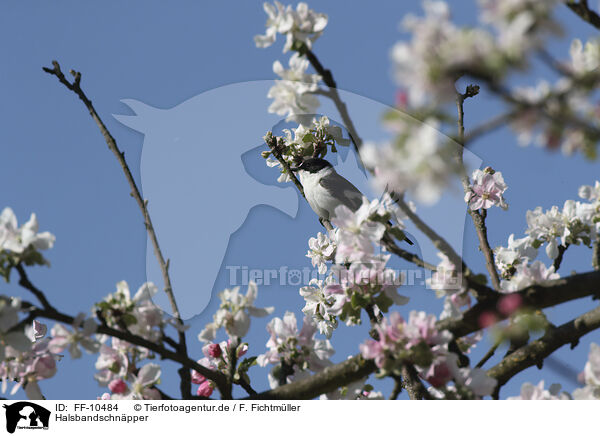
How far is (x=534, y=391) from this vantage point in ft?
7.41

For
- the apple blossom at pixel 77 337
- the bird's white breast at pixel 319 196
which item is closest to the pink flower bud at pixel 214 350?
the apple blossom at pixel 77 337

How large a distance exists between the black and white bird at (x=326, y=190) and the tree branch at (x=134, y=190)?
94.5 inches

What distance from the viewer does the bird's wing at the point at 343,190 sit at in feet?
16.6

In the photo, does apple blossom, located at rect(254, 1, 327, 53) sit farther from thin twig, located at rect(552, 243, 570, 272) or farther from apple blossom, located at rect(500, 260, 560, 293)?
thin twig, located at rect(552, 243, 570, 272)

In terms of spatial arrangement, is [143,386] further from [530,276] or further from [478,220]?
[478,220]

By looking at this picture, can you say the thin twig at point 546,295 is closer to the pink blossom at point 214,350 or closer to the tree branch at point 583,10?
the tree branch at point 583,10

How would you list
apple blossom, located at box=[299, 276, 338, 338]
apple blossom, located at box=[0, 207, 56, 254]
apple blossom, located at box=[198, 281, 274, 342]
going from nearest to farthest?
apple blossom, located at box=[0, 207, 56, 254]
apple blossom, located at box=[198, 281, 274, 342]
apple blossom, located at box=[299, 276, 338, 338]

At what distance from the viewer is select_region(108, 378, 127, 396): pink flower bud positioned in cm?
228

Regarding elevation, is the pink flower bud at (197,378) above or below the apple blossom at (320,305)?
below

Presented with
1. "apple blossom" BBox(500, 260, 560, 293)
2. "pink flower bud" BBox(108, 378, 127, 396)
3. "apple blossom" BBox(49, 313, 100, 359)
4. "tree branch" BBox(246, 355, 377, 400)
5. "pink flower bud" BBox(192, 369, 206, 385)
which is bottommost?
"tree branch" BBox(246, 355, 377, 400)

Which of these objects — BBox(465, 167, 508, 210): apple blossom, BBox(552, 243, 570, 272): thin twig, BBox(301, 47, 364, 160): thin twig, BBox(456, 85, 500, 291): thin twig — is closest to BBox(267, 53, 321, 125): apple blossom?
BBox(301, 47, 364, 160): thin twig

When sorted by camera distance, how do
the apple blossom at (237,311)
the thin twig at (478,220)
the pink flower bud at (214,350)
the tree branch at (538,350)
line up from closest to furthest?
the apple blossom at (237,311), the tree branch at (538,350), the pink flower bud at (214,350), the thin twig at (478,220)

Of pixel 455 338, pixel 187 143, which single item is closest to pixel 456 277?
pixel 455 338

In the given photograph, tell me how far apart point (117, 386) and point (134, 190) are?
2.77 ft
